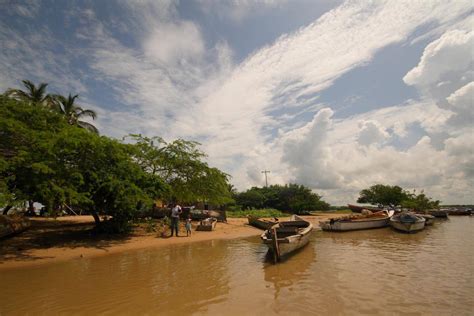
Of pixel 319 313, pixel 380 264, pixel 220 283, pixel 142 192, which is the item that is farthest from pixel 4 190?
pixel 380 264

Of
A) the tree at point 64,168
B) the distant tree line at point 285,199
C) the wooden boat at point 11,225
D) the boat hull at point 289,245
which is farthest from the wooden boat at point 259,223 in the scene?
the distant tree line at point 285,199

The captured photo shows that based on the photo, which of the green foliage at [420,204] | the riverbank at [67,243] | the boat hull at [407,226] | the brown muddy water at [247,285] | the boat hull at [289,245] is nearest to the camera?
the brown muddy water at [247,285]

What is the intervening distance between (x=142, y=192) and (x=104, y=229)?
13.5 feet

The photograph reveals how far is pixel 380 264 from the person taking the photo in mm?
10594

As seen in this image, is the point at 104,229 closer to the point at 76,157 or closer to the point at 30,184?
the point at 76,157

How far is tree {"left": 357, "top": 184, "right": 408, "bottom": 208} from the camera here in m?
50.9

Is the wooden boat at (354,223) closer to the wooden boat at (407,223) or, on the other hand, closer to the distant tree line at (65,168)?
the wooden boat at (407,223)

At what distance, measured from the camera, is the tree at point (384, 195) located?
167ft

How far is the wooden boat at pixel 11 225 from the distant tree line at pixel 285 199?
112ft

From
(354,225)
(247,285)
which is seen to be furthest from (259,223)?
(247,285)

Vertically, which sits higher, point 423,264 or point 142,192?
point 142,192

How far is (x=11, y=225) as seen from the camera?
15633 millimetres

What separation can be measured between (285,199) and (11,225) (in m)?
39.5

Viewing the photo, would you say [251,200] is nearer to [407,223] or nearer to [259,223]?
[259,223]
